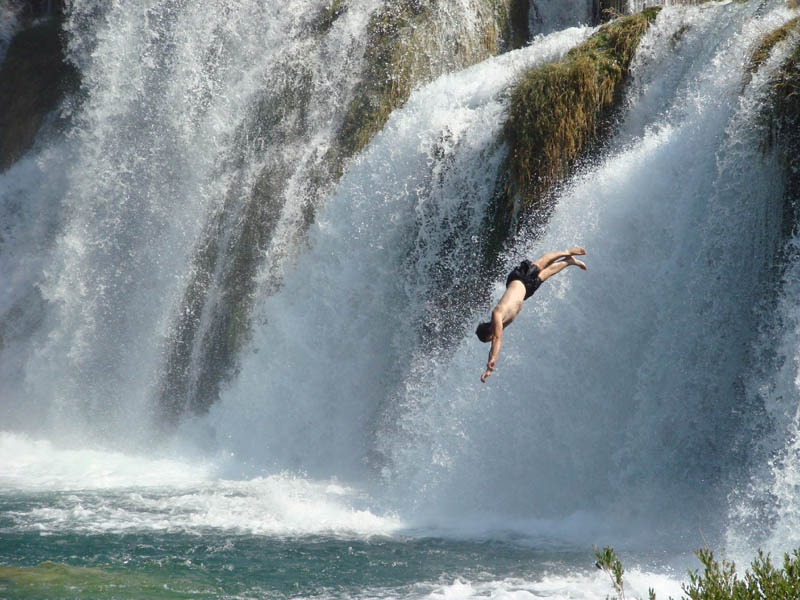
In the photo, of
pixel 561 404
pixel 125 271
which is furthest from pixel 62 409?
pixel 561 404

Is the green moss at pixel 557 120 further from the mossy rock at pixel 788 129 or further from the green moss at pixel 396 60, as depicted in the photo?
the green moss at pixel 396 60

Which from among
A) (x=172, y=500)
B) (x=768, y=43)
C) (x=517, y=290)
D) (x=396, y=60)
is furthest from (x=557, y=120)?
(x=172, y=500)

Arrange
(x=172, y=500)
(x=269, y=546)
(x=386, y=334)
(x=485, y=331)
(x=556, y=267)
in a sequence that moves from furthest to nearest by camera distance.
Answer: (x=386, y=334)
(x=172, y=500)
(x=269, y=546)
(x=556, y=267)
(x=485, y=331)

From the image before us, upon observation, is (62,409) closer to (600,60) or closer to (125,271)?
(125,271)

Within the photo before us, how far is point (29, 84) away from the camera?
17062 millimetres

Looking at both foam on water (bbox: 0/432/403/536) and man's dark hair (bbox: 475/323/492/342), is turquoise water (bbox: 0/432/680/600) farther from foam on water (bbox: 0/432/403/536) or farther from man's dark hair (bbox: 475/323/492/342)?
man's dark hair (bbox: 475/323/492/342)

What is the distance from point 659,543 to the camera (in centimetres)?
758

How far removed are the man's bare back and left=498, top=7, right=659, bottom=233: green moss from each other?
112 inches

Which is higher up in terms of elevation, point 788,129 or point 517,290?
point 788,129

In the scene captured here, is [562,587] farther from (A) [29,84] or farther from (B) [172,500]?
(A) [29,84]

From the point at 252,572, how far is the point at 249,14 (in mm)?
9179

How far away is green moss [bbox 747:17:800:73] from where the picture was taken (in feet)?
26.0

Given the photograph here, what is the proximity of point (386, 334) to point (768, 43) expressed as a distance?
522 cm

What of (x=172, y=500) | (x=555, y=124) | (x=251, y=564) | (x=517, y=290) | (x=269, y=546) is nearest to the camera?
(x=517, y=290)
